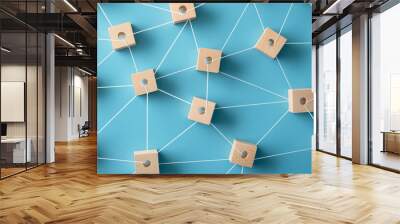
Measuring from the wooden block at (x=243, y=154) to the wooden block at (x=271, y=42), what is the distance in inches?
55.1

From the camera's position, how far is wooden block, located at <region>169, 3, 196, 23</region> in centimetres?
555

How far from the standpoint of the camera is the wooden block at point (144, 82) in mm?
5480

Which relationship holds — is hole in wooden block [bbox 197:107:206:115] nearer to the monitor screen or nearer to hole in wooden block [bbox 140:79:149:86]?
hole in wooden block [bbox 140:79:149:86]

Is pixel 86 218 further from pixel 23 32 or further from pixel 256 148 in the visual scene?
pixel 23 32

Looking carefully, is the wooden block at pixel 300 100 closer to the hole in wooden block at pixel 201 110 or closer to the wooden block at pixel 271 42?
the wooden block at pixel 271 42

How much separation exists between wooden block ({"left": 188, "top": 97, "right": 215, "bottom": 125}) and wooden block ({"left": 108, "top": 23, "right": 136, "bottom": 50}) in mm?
1298

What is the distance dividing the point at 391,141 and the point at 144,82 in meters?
4.61

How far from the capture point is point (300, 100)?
18.4ft

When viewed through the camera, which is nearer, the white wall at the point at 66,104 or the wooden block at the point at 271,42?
the wooden block at the point at 271,42

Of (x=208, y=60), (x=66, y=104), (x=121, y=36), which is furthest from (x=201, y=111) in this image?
(x=66, y=104)

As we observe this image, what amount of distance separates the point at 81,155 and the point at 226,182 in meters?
4.85

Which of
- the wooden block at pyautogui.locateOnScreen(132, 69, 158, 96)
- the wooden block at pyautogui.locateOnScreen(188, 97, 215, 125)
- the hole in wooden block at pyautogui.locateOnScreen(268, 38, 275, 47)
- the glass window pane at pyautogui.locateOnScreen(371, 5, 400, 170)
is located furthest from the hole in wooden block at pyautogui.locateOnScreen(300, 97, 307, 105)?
the wooden block at pyautogui.locateOnScreen(132, 69, 158, 96)

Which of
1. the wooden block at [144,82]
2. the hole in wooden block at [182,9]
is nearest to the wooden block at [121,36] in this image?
the wooden block at [144,82]

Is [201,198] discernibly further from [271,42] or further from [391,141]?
[391,141]
